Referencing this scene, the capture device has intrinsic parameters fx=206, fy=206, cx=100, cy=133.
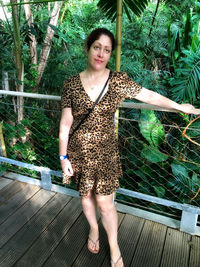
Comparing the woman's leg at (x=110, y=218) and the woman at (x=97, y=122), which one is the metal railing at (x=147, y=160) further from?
the woman's leg at (x=110, y=218)

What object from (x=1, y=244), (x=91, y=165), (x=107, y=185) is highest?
(x=91, y=165)

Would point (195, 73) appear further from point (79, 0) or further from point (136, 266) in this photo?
point (79, 0)

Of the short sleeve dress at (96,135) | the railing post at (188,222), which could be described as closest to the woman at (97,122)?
the short sleeve dress at (96,135)

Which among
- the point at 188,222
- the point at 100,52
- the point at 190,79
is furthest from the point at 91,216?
the point at 190,79

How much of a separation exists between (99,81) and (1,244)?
1427 millimetres

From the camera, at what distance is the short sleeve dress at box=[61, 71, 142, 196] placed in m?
1.16

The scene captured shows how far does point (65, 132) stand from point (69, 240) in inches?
35.4

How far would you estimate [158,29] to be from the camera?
13.5 ft

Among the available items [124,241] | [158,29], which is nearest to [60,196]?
[124,241]

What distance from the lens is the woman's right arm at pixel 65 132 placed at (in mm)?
1229

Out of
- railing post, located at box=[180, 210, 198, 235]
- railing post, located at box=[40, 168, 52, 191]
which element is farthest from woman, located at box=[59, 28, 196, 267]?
railing post, located at box=[40, 168, 52, 191]

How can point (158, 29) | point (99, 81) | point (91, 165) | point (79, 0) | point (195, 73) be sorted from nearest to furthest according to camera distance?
point (99, 81) < point (91, 165) < point (195, 73) < point (158, 29) < point (79, 0)

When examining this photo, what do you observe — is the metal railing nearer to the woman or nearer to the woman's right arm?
the woman

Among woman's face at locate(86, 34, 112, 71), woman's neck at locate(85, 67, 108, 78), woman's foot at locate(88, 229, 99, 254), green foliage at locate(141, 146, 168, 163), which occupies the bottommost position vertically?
woman's foot at locate(88, 229, 99, 254)
